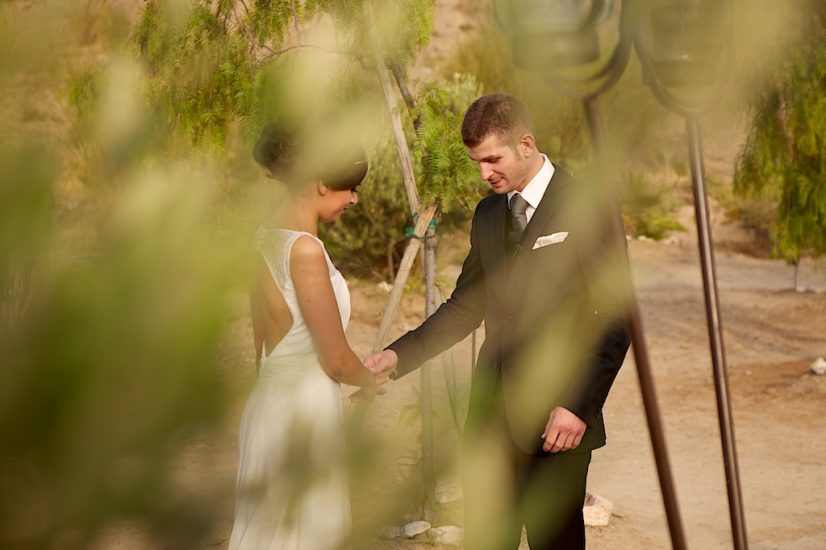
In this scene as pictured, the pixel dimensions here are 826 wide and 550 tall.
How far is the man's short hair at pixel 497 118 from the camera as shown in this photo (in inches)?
118

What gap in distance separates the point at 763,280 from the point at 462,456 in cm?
1542

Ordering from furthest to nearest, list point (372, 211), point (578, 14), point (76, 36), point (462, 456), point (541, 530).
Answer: point (372, 211)
point (578, 14)
point (541, 530)
point (462, 456)
point (76, 36)

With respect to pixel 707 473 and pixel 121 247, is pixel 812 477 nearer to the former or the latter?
pixel 707 473

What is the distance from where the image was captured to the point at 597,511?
532cm

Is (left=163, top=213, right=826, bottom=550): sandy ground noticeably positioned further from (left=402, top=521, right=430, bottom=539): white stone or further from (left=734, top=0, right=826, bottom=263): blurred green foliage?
(left=734, top=0, right=826, bottom=263): blurred green foliage

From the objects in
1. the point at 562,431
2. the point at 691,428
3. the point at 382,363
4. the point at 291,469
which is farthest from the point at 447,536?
the point at 291,469

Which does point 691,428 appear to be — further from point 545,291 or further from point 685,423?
point 545,291

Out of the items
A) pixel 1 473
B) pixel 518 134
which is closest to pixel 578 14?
pixel 1 473

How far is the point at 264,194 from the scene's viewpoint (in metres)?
0.48

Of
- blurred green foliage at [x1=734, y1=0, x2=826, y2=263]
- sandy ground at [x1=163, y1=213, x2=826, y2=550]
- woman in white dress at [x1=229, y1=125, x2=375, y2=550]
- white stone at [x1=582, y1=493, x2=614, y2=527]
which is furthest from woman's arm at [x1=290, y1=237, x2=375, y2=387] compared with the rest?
blurred green foliage at [x1=734, y1=0, x2=826, y2=263]

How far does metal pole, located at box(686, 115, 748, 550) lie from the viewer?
135 centimetres

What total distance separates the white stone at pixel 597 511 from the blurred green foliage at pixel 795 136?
427 cm

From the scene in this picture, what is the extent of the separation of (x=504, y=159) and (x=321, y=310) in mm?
723

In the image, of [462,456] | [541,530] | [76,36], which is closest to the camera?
[76,36]
